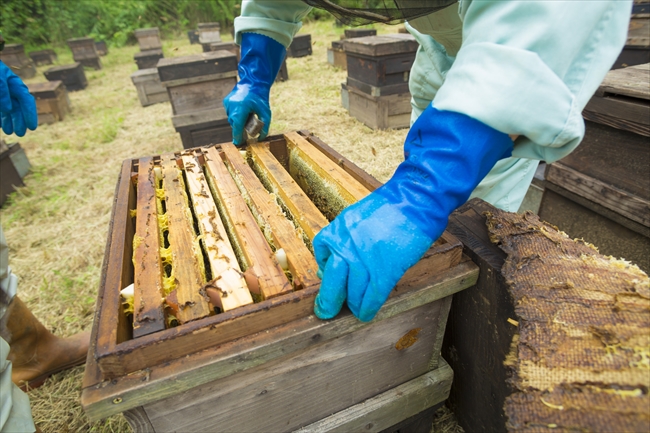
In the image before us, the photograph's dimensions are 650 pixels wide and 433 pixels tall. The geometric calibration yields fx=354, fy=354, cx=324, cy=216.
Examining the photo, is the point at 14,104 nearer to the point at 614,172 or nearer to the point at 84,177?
the point at 84,177

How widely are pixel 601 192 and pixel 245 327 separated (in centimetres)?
217

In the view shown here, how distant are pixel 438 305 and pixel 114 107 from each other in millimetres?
8267

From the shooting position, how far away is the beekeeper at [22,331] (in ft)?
6.00

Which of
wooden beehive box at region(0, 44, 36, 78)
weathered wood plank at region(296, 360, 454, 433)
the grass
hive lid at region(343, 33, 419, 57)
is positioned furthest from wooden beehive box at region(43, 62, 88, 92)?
weathered wood plank at region(296, 360, 454, 433)

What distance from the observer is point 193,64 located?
3936mm

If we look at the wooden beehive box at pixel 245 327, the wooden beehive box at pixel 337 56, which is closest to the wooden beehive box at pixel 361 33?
the wooden beehive box at pixel 337 56

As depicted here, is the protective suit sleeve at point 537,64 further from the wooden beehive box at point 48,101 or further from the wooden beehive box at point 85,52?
the wooden beehive box at point 85,52

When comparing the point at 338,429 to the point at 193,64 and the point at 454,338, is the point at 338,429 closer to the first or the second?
the point at 454,338

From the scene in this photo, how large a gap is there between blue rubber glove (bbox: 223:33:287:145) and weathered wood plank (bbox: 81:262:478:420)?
1.30 metres

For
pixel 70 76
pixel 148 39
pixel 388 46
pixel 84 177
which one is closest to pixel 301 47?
pixel 148 39

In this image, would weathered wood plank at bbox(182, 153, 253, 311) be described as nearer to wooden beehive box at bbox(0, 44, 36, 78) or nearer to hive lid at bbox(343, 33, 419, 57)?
hive lid at bbox(343, 33, 419, 57)

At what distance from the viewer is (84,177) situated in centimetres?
445

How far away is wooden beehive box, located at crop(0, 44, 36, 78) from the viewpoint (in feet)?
32.2

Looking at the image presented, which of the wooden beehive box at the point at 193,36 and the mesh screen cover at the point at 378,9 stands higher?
the mesh screen cover at the point at 378,9
